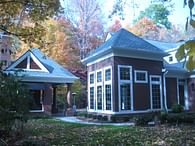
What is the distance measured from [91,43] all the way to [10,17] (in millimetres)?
29966

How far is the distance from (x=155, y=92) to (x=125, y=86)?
3.00 m

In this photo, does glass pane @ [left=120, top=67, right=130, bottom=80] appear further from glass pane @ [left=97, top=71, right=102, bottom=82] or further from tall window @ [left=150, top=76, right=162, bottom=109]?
glass pane @ [left=97, top=71, right=102, bottom=82]

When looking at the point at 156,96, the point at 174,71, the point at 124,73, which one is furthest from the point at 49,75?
the point at 174,71

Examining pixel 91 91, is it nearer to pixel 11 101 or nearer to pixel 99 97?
pixel 99 97

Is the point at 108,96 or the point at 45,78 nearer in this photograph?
the point at 108,96

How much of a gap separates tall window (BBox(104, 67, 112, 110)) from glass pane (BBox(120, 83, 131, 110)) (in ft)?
2.82

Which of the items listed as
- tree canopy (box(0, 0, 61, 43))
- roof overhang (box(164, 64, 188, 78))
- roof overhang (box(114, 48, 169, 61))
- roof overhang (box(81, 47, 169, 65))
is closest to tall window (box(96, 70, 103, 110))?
roof overhang (box(81, 47, 169, 65))

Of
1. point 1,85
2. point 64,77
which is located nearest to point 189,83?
point 64,77

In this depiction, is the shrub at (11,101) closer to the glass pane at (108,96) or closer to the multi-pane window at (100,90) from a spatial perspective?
the glass pane at (108,96)

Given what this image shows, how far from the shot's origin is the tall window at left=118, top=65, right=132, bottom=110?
754 inches

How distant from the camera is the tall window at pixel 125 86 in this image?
1914cm

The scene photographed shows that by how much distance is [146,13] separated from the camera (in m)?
51.8

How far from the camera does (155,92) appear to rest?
21.0 metres

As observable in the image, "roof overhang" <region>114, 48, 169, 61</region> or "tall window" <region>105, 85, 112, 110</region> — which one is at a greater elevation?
"roof overhang" <region>114, 48, 169, 61</region>
